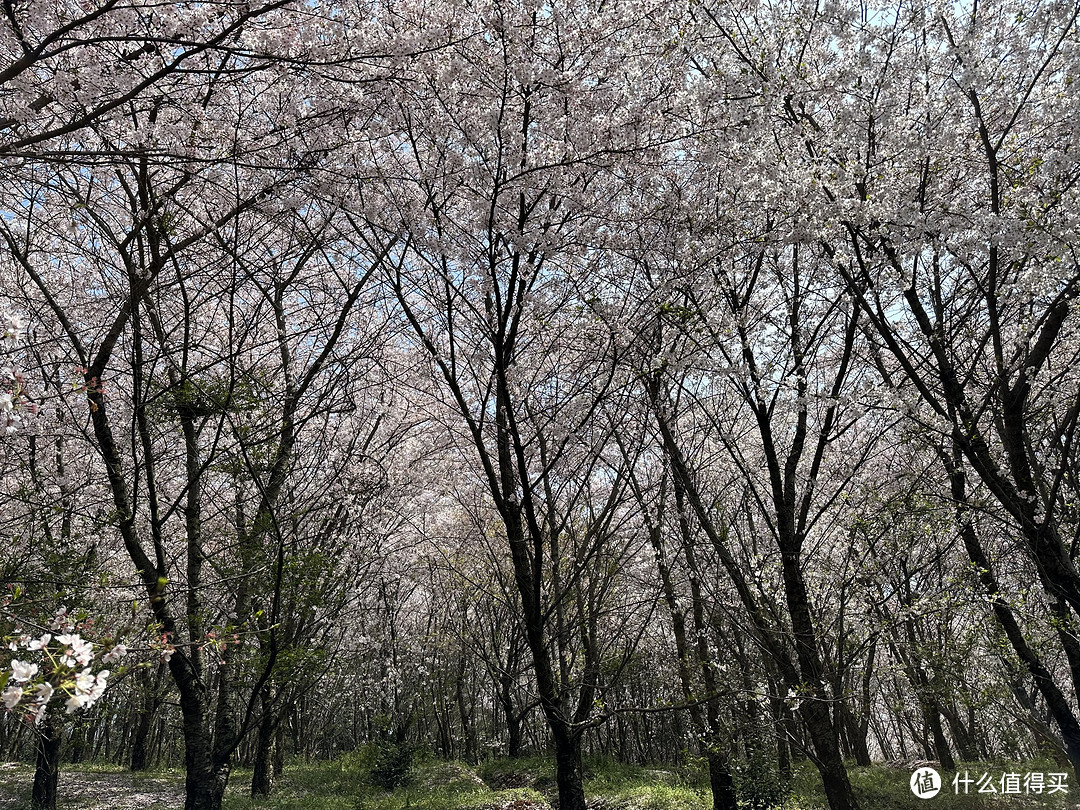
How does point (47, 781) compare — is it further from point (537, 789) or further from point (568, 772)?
point (568, 772)

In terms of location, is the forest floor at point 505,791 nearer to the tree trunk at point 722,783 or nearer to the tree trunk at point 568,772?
the tree trunk at point 722,783

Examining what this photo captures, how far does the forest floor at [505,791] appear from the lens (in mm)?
10414

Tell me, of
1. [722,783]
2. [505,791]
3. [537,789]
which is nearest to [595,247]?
[722,783]

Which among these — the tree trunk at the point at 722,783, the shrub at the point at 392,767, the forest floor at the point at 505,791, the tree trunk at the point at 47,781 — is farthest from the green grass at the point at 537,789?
the tree trunk at the point at 47,781

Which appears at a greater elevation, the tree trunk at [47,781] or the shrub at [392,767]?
the tree trunk at [47,781]

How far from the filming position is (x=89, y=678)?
186 centimetres

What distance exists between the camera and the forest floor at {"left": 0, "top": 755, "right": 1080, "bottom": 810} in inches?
410

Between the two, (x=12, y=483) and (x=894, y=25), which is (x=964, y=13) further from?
(x=12, y=483)

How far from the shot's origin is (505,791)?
11.7 m

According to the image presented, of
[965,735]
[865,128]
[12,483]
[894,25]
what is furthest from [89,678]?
[965,735]

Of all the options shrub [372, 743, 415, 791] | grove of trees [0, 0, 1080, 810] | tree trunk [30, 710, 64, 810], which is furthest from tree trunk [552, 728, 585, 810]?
shrub [372, 743, 415, 791]

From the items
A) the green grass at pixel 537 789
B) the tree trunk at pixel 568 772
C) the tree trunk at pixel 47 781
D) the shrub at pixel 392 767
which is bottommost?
the green grass at pixel 537 789

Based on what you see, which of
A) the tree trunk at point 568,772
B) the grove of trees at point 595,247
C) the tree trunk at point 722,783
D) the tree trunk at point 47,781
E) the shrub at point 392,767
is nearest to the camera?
the grove of trees at point 595,247

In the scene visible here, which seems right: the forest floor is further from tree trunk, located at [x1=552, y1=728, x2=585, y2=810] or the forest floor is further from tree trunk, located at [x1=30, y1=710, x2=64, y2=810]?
tree trunk, located at [x1=552, y1=728, x2=585, y2=810]
